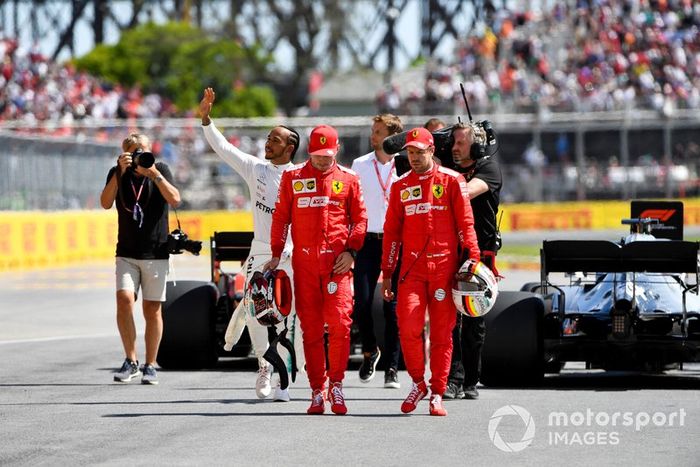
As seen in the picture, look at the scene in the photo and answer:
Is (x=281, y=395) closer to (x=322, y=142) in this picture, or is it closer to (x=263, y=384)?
(x=263, y=384)

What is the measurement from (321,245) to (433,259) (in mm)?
678

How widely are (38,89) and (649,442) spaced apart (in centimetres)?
3441

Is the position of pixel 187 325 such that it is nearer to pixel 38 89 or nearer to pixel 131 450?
pixel 131 450

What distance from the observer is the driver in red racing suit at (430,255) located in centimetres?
935

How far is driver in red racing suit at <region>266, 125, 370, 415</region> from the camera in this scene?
30.7 ft

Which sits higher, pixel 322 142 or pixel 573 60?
pixel 573 60

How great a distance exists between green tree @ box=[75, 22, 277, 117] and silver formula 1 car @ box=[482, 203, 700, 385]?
165 ft

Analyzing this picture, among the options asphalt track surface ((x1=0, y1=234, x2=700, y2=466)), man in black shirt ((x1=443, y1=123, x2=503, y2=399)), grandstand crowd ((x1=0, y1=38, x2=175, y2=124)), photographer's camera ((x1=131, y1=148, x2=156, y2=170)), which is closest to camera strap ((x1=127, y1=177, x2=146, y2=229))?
photographer's camera ((x1=131, y1=148, x2=156, y2=170))

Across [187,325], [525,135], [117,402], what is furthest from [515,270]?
[117,402]

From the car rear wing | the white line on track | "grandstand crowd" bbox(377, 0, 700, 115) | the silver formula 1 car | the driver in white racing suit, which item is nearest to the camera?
the driver in white racing suit

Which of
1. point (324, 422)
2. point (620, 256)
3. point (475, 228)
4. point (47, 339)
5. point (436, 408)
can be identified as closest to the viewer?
point (324, 422)

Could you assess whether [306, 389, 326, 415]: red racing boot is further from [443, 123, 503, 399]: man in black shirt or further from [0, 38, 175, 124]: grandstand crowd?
[0, 38, 175, 124]: grandstand crowd

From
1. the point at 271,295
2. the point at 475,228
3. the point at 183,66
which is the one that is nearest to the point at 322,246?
the point at 271,295

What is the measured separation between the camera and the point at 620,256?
1086 centimetres
